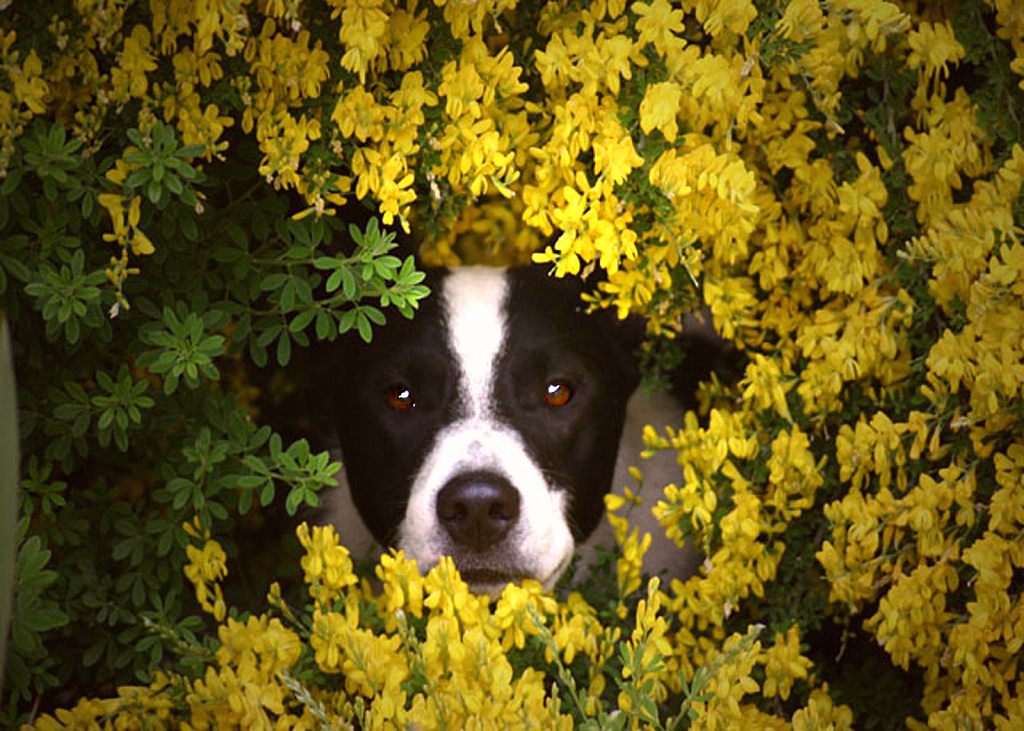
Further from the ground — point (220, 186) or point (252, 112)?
point (252, 112)

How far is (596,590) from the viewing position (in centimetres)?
207

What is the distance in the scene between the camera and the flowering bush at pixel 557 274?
1614 mm

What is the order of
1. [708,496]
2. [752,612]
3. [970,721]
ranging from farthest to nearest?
[752,612], [708,496], [970,721]

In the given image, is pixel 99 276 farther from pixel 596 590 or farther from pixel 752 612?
pixel 752 612

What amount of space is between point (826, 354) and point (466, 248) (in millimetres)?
951

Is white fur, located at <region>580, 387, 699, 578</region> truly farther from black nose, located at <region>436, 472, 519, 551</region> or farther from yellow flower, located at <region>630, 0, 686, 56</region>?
yellow flower, located at <region>630, 0, 686, 56</region>

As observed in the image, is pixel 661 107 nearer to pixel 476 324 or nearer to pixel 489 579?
pixel 476 324

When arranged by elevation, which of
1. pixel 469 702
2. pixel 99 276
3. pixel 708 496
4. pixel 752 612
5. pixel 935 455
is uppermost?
pixel 99 276

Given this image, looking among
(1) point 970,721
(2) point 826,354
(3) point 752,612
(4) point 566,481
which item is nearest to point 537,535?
(4) point 566,481

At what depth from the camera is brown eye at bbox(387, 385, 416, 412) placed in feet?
6.90

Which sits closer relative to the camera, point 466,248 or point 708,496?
point 708,496

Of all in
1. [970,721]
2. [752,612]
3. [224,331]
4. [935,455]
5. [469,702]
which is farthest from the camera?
[224,331]

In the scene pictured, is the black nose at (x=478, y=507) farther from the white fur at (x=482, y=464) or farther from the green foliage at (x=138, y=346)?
the green foliage at (x=138, y=346)

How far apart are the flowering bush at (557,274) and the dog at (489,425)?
152 mm
